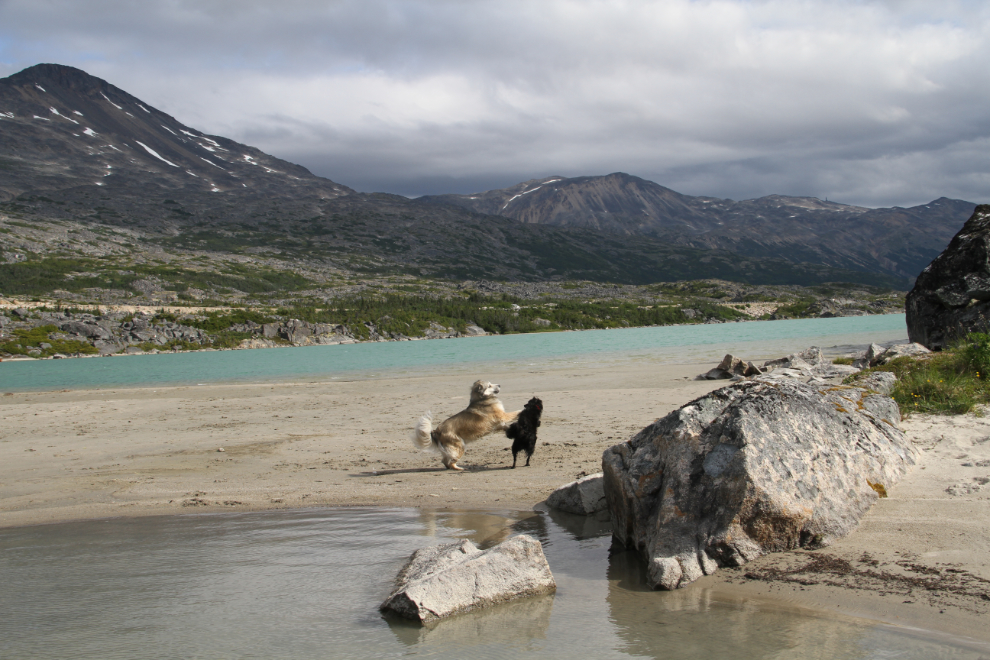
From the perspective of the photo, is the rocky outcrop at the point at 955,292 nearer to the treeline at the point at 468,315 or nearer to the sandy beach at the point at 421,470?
the sandy beach at the point at 421,470

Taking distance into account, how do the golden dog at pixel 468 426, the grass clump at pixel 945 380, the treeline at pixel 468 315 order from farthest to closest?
the treeline at pixel 468 315
the golden dog at pixel 468 426
the grass clump at pixel 945 380

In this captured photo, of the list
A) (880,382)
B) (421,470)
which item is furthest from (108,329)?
(880,382)

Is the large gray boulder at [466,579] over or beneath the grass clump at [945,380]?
beneath

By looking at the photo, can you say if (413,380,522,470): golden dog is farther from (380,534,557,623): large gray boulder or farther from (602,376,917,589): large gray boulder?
(380,534,557,623): large gray boulder

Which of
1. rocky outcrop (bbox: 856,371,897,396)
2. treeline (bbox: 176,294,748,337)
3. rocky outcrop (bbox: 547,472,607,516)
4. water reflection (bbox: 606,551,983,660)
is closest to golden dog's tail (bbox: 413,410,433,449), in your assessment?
rocky outcrop (bbox: 547,472,607,516)

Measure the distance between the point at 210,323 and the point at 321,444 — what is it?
315ft

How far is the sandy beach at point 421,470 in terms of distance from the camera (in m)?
5.56

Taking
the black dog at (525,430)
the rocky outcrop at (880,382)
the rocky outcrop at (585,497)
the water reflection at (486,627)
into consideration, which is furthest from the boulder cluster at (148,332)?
the rocky outcrop at (880,382)

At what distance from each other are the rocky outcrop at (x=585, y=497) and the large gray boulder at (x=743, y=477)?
0.94 meters

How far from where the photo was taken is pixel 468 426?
12.2 meters

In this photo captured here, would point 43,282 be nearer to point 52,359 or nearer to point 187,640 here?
point 52,359

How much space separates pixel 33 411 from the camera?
2439 cm

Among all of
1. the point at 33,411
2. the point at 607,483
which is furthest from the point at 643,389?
the point at 33,411

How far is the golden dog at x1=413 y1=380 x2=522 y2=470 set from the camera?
1193 centimetres
